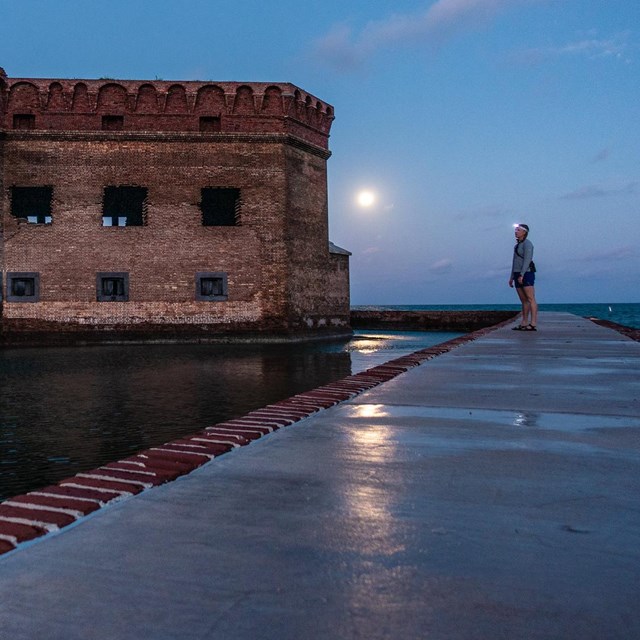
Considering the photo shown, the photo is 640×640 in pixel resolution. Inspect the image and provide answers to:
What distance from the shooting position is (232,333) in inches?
864

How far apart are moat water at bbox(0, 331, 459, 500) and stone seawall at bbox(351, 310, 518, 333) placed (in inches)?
602

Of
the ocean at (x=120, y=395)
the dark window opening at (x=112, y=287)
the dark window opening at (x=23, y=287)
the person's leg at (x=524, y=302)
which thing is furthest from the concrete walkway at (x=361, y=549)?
the dark window opening at (x=23, y=287)

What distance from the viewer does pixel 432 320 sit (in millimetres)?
32375

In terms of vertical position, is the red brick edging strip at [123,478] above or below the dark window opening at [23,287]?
below

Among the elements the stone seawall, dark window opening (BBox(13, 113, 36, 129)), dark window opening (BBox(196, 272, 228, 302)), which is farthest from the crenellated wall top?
the stone seawall

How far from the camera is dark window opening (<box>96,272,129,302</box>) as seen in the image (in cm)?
2161

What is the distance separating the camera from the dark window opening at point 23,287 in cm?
2136

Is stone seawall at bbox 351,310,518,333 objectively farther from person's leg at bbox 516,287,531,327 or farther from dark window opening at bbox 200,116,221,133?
person's leg at bbox 516,287,531,327

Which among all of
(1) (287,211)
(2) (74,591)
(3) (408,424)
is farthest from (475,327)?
(2) (74,591)

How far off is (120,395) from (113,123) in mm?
15512

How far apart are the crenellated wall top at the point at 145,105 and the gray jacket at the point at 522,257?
12821mm

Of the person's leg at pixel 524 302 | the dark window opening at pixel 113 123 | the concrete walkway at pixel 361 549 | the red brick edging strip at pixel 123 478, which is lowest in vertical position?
the concrete walkway at pixel 361 549

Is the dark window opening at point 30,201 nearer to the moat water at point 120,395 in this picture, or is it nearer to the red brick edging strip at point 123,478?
the moat water at point 120,395

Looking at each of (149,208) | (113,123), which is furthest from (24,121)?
(149,208)
